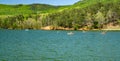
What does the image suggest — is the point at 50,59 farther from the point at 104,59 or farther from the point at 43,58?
the point at 104,59

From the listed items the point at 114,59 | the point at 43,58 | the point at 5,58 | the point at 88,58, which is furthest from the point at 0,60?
the point at 114,59

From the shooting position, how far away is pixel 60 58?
2238 inches

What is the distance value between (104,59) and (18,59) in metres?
→ 14.4

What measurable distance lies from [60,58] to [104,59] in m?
7.53

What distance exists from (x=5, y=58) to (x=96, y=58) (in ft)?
51.1

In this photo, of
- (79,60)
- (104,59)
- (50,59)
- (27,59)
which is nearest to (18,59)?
(27,59)

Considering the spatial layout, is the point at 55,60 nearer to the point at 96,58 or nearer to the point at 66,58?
the point at 66,58

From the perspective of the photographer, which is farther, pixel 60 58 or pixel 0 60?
pixel 60 58

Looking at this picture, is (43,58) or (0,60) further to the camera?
(43,58)

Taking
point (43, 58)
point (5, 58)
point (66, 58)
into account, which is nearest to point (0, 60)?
point (5, 58)

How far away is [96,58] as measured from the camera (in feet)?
187

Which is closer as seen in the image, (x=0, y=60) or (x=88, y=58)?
(x=0, y=60)

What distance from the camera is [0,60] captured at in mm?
53031

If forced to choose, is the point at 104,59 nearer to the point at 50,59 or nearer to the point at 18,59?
the point at 50,59
